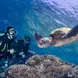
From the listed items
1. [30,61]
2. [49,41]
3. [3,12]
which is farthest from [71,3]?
[49,41]

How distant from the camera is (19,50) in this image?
9.35 m

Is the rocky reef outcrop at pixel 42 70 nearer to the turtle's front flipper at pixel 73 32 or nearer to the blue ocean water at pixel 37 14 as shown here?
the turtle's front flipper at pixel 73 32

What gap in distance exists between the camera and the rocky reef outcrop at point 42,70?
7.04 meters

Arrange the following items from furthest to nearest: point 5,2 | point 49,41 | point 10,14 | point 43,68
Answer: point 10,14 < point 5,2 < point 43,68 < point 49,41

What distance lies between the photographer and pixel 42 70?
7922 millimetres

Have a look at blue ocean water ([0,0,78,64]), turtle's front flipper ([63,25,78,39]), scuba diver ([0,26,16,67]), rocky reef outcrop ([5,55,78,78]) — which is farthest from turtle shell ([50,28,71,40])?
blue ocean water ([0,0,78,64])

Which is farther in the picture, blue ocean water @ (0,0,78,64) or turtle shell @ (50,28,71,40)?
blue ocean water @ (0,0,78,64)

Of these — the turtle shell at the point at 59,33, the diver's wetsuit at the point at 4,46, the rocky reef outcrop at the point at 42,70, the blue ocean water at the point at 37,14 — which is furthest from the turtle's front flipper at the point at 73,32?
the blue ocean water at the point at 37,14

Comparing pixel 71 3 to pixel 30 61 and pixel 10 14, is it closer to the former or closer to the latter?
pixel 10 14

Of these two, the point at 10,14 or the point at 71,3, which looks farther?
the point at 10,14

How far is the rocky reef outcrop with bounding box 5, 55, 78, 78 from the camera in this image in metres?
7.04

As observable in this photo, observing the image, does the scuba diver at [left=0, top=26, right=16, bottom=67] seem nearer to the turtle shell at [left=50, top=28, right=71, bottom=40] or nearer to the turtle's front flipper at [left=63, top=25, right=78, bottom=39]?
the turtle shell at [left=50, top=28, right=71, bottom=40]

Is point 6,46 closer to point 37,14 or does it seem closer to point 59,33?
point 59,33

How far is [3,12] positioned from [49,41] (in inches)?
745
